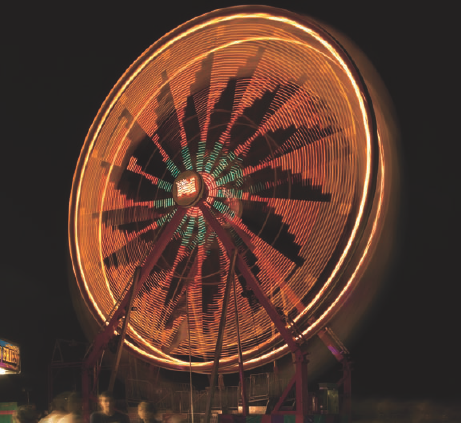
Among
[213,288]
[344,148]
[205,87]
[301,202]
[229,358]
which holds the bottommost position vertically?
[229,358]

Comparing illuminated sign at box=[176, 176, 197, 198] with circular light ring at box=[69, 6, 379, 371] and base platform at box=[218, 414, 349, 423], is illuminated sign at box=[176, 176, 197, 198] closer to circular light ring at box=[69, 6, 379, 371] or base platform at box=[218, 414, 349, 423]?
circular light ring at box=[69, 6, 379, 371]

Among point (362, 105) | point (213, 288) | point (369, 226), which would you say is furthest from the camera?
point (213, 288)

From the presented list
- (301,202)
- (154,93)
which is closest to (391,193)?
(301,202)

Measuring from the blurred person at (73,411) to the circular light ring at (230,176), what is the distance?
539 centimetres

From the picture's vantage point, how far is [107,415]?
21.6 ft

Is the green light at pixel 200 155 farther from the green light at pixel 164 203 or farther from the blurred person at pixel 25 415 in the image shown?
the blurred person at pixel 25 415

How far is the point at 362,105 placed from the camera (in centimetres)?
1157

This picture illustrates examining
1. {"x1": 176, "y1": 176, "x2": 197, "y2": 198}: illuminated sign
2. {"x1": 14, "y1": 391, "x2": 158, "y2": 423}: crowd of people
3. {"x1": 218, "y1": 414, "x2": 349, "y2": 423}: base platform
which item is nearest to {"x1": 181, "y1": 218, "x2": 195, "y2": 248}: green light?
{"x1": 176, "y1": 176, "x2": 197, "y2": 198}: illuminated sign

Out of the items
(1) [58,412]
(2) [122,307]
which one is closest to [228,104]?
(2) [122,307]

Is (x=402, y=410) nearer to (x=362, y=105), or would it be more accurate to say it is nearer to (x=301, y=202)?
(x=301, y=202)

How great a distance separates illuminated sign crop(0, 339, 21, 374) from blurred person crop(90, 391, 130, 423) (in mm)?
5970

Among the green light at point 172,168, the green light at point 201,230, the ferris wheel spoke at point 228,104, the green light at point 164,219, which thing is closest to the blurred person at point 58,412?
the green light at point 164,219

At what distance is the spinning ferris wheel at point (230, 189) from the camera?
40.0ft

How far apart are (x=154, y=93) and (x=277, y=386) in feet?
20.5
